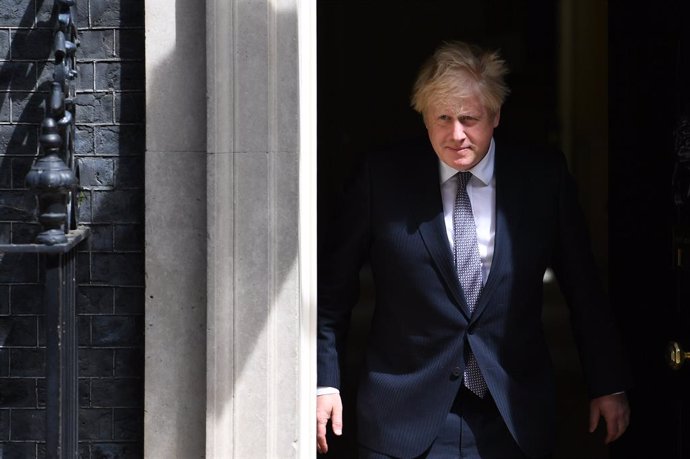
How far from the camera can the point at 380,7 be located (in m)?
14.3

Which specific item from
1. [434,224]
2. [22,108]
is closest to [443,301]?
[434,224]

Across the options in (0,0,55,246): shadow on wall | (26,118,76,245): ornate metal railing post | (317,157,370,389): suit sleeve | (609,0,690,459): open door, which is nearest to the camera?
(26,118,76,245): ornate metal railing post

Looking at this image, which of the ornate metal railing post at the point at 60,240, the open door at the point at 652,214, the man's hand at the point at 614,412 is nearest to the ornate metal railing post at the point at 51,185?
the ornate metal railing post at the point at 60,240

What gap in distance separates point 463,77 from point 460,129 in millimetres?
175

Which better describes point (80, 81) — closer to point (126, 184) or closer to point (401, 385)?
point (126, 184)

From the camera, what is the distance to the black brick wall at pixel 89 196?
4047 mm

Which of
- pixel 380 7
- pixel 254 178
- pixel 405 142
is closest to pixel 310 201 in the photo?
pixel 254 178

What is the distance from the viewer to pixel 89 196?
4059mm

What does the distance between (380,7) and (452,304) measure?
10514 millimetres

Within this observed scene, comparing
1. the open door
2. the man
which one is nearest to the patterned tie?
the man

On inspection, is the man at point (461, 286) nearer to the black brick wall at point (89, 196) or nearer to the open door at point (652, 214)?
the open door at point (652, 214)

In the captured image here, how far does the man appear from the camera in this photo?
413 centimetres

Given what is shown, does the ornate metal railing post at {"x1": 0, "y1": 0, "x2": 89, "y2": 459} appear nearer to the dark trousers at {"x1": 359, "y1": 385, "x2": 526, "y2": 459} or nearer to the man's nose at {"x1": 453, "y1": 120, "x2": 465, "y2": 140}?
the dark trousers at {"x1": 359, "y1": 385, "x2": 526, "y2": 459}

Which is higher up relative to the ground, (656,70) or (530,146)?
(656,70)
